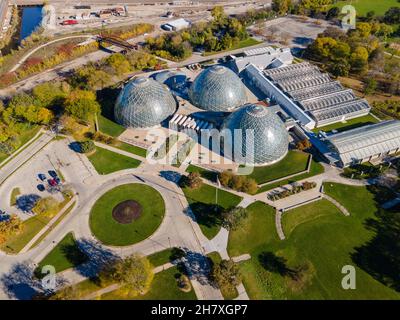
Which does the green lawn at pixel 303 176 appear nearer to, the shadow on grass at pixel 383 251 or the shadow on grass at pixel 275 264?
the shadow on grass at pixel 383 251

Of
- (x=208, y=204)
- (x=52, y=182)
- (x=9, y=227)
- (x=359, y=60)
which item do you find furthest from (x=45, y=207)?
(x=359, y=60)

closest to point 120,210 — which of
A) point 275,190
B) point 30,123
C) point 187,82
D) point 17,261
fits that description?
point 17,261

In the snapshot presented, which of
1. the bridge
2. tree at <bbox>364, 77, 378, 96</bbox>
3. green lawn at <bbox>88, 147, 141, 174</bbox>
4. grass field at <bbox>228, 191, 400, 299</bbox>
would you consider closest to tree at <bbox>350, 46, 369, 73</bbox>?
tree at <bbox>364, 77, 378, 96</bbox>

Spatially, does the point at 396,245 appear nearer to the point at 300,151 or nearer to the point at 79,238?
the point at 300,151

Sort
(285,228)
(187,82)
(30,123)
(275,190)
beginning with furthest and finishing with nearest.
→ (187,82) → (30,123) → (275,190) → (285,228)

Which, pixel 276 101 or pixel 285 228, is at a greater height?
pixel 276 101

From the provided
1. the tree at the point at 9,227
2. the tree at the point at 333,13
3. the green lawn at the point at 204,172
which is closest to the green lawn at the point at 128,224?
the green lawn at the point at 204,172

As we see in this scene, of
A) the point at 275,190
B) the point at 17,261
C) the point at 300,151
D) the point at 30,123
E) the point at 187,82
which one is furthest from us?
the point at 187,82

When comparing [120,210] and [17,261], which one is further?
[120,210]
